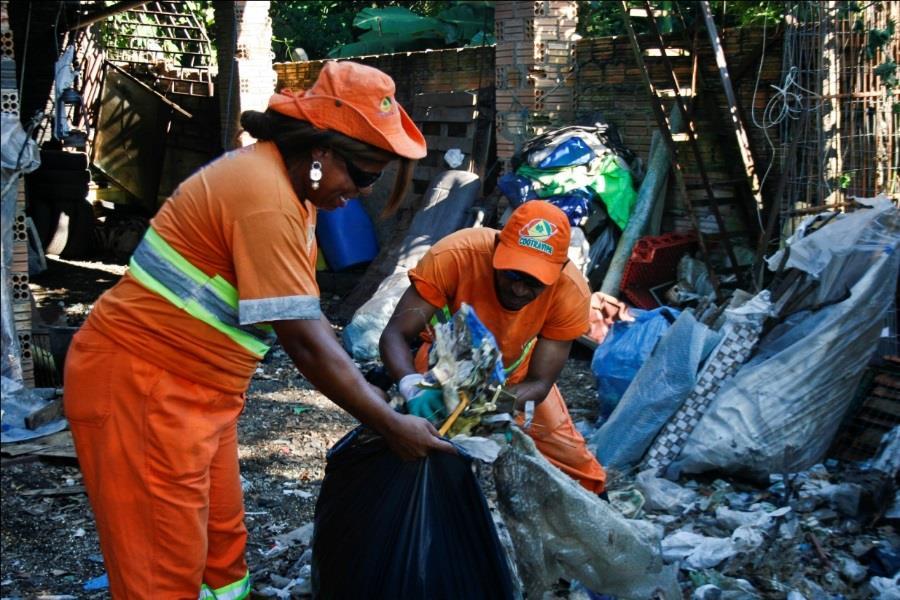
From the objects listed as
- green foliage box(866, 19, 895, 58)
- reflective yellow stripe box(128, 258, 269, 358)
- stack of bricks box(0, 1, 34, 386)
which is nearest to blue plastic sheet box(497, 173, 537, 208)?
green foliage box(866, 19, 895, 58)

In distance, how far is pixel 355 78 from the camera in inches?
92.3

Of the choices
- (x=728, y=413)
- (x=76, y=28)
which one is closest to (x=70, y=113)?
(x=76, y=28)

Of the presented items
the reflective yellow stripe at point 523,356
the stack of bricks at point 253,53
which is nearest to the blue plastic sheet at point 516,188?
the stack of bricks at point 253,53

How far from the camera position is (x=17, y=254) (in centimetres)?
628

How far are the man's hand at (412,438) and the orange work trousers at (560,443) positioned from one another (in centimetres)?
97

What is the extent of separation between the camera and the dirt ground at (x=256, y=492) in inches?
156

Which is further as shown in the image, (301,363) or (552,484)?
(552,484)

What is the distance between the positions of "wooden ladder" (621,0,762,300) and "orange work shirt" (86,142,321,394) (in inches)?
212

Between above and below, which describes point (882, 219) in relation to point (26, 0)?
below

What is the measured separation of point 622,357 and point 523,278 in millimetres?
2840

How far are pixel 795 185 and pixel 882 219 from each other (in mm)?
1857

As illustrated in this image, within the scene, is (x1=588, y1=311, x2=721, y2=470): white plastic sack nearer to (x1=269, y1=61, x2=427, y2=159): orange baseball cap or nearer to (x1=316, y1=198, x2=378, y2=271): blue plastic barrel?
(x1=269, y1=61, x2=427, y2=159): orange baseball cap

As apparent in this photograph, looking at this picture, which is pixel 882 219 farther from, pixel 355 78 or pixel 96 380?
pixel 96 380

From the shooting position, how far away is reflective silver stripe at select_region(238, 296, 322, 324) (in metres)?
2.24
